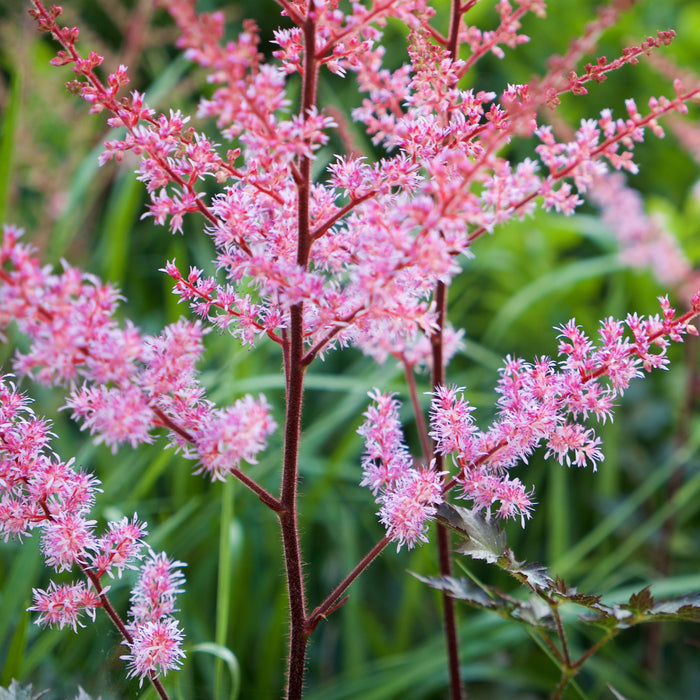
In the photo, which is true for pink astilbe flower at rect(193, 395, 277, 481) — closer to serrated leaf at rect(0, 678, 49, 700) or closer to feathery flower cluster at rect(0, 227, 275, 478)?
feathery flower cluster at rect(0, 227, 275, 478)

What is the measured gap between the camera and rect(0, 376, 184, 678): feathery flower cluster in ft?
2.28

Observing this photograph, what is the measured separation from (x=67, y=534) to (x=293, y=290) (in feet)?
1.02

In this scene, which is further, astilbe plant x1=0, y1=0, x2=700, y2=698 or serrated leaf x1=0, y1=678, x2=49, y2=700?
serrated leaf x1=0, y1=678, x2=49, y2=700

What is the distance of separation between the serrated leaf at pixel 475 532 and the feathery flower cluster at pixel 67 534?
0.85 feet

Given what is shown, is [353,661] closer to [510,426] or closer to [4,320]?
[510,426]

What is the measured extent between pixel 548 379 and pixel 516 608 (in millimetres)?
242

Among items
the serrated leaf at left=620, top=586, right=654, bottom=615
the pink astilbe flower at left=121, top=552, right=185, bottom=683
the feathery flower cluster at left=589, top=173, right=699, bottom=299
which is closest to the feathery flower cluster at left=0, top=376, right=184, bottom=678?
the pink astilbe flower at left=121, top=552, right=185, bottom=683

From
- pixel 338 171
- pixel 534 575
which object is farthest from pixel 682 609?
pixel 338 171

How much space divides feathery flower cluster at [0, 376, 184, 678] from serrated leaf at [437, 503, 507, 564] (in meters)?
0.26

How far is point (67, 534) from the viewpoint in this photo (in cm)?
70

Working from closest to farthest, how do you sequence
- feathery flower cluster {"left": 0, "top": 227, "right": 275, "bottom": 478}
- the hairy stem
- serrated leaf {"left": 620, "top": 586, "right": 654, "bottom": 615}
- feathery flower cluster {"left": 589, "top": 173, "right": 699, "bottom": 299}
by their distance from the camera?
feathery flower cluster {"left": 0, "top": 227, "right": 275, "bottom": 478} → the hairy stem → serrated leaf {"left": 620, "top": 586, "right": 654, "bottom": 615} → feathery flower cluster {"left": 589, "top": 173, "right": 699, "bottom": 299}

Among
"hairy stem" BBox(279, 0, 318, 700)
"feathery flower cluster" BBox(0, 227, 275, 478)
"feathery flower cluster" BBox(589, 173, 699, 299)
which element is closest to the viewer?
"feathery flower cluster" BBox(0, 227, 275, 478)

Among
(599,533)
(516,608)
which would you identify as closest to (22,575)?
(516,608)

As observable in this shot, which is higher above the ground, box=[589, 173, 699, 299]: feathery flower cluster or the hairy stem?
box=[589, 173, 699, 299]: feathery flower cluster
